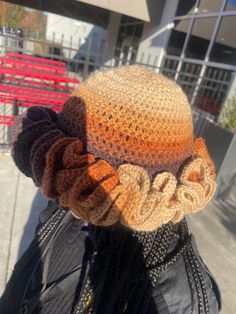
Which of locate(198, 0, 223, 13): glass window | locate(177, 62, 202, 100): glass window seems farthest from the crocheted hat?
locate(198, 0, 223, 13): glass window

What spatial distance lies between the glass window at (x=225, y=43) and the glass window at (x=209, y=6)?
442mm

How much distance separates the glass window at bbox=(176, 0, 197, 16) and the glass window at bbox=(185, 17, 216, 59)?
501 mm

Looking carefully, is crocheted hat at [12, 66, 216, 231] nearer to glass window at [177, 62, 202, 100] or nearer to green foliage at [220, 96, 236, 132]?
green foliage at [220, 96, 236, 132]

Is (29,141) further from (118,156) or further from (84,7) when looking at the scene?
(84,7)

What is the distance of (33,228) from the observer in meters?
2.71

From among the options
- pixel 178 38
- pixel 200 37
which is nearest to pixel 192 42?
pixel 200 37

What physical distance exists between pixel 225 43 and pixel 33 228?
5.22 m

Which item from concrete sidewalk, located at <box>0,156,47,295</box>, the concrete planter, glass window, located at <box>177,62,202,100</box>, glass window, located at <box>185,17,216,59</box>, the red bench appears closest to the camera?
concrete sidewalk, located at <box>0,156,47,295</box>

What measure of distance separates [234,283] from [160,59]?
6.74 metres

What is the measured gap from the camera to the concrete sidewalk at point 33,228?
241cm

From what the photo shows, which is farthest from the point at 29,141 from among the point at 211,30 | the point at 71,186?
the point at 211,30

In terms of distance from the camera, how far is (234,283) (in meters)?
2.56

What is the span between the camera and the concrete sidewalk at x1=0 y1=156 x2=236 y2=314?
7.91 ft

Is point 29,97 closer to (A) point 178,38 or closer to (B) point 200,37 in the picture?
(B) point 200,37
